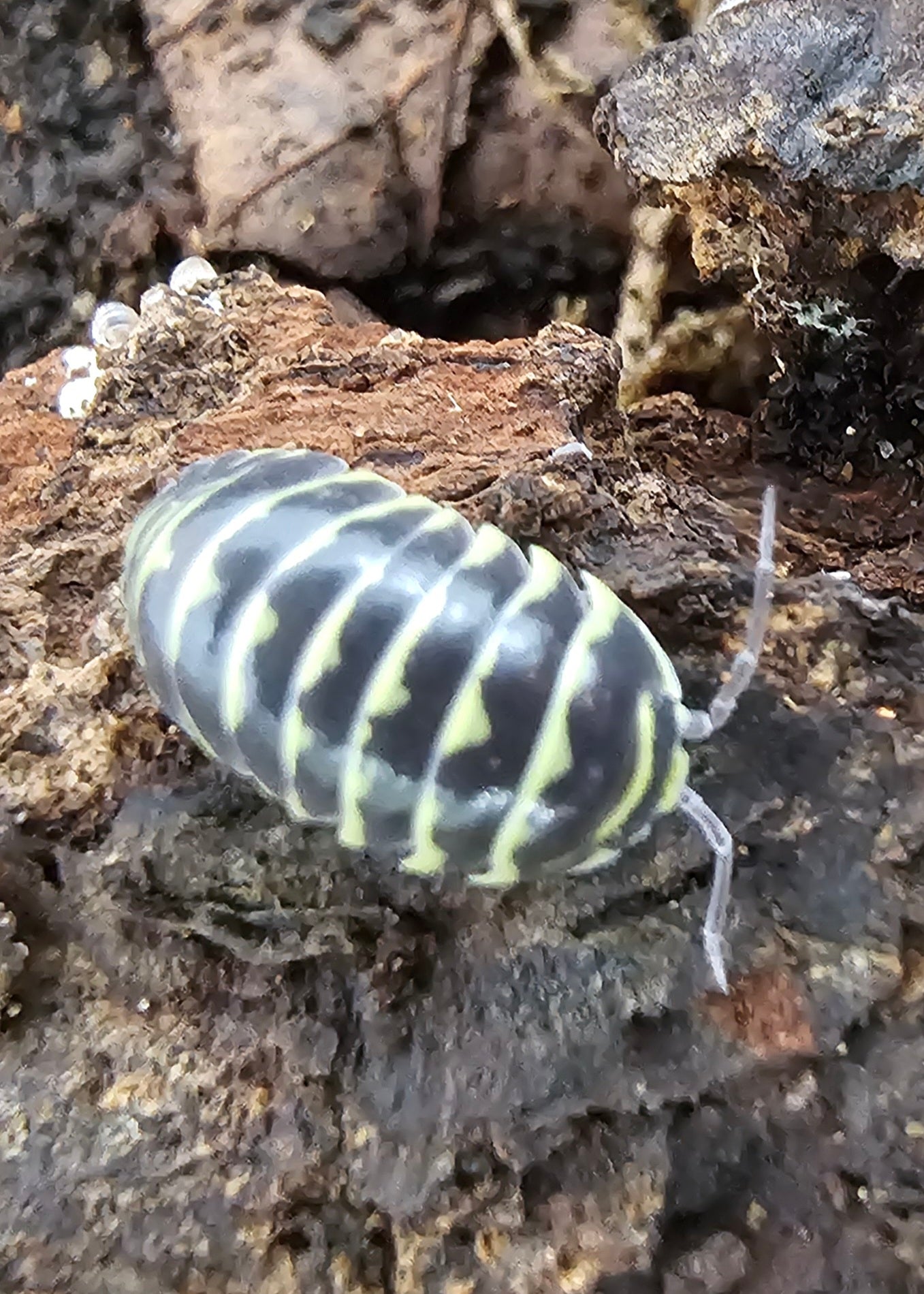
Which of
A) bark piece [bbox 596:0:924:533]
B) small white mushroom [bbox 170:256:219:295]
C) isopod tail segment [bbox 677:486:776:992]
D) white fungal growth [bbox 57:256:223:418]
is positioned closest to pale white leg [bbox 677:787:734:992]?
isopod tail segment [bbox 677:486:776:992]

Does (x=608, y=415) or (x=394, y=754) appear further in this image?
(x=608, y=415)

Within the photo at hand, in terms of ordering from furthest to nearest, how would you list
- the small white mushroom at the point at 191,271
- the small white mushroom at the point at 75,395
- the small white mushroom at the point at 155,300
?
1. the small white mushroom at the point at 191,271
2. the small white mushroom at the point at 75,395
3. the small white mushroom at the point at 155,300

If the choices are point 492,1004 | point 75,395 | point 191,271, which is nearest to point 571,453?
point 492,1004

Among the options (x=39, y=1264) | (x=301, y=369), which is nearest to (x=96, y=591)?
(x=301, y=369)

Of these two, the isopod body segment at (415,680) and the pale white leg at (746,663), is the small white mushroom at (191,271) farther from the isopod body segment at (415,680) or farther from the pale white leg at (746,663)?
the pale white leg at (746,663)

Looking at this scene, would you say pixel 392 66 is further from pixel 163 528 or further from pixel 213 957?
pixel 213 957

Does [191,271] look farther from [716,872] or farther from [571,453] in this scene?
[716,872]

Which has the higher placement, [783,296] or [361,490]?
[783,296]

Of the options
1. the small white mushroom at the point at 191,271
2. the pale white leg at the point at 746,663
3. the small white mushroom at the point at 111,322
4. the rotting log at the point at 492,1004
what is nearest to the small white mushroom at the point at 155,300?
the small white mushroom at the point at 111,322
